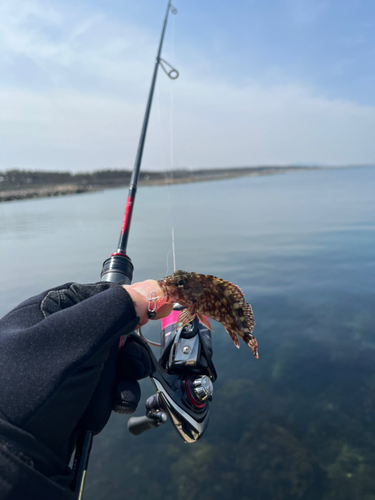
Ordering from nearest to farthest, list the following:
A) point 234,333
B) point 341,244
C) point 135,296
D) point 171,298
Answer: point 135,296 < point 171,298 < point 234,333 < point 341,244

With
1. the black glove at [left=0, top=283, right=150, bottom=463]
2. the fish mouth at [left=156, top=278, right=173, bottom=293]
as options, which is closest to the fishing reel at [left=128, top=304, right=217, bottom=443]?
the fish mouth at [left=156, top=278, right=173, bottom=293]

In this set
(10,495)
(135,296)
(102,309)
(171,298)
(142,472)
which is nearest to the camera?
(10,495)

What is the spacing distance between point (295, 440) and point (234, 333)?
190cm

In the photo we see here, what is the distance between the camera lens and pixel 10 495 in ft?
5.13

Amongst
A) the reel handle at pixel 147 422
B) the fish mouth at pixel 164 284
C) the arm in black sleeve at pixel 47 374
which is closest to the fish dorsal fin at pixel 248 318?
the fish mouth at pixel 164 284

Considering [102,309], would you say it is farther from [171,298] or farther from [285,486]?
[285,486]

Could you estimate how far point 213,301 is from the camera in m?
2.91

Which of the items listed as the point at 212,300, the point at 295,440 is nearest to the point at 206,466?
the point at 295,440

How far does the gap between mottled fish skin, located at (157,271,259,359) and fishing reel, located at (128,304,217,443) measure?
0.25 meters

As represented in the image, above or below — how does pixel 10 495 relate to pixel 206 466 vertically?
above

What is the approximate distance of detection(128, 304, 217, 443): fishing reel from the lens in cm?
284

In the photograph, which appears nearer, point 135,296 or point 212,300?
point 135,296

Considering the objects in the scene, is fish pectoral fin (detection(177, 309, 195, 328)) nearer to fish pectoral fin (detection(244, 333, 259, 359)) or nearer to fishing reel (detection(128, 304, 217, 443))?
fishing reel (detection(128, 304, 217, 443))

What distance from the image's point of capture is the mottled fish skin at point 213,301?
2715mm
